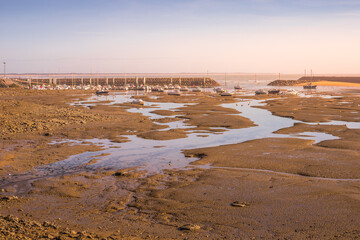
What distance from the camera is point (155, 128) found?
98.8 ft

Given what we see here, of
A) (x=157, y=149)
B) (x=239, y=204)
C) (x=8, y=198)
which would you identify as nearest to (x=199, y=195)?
(x=239, y=204)

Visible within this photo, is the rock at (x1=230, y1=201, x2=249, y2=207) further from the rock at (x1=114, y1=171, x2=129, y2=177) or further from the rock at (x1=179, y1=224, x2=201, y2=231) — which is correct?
the rock at (x1=114, y1=171, x2=129, y2=177)

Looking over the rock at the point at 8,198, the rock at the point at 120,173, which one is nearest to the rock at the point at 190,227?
the rock at the point at 8,198

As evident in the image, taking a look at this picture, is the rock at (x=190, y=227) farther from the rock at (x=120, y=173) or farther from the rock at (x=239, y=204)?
the rock at (x=120, y=173)

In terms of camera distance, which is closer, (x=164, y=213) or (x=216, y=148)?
(x=164, y=213)

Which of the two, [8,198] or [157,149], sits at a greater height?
[157,149]

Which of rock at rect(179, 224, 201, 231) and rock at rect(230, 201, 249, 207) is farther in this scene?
rock at rect(230, 201, 249, 207)

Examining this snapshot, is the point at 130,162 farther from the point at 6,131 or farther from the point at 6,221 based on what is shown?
the point at 6,131

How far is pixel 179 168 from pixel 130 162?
8.80ft

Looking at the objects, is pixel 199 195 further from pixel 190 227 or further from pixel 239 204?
pixel 190 227

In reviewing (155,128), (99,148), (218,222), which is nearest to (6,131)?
(99,148)

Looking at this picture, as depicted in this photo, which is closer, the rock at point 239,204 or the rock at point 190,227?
the rock at point 190,227

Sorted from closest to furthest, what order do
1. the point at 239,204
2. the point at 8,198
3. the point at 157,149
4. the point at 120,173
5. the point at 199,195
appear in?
1. the point at 239,204
2. the point at 8,198
3. the point at 199,195
4. the point at 120,173
5. the point at 157,149

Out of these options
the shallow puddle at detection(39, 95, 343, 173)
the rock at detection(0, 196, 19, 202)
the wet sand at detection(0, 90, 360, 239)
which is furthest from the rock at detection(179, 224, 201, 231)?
the shallow puddle at detection(39, 95, 343, 173)
